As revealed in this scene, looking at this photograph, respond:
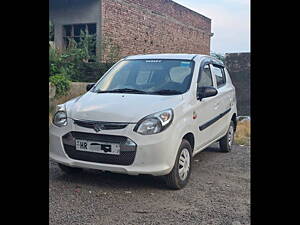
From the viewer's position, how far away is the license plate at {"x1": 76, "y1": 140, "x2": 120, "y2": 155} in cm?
385

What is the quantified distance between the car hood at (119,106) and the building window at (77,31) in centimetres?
871

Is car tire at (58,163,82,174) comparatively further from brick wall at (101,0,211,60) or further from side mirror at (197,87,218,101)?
brick wall at (101,0,211,60)

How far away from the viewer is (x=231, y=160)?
586cm

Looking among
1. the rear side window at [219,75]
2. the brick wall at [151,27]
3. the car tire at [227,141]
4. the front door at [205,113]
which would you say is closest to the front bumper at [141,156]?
the front door at [205,113]

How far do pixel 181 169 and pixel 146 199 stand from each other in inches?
25.4

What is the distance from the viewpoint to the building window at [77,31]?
42.4 ft

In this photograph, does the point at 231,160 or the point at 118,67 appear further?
the point at 231,160

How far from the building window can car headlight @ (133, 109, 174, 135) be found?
933cm

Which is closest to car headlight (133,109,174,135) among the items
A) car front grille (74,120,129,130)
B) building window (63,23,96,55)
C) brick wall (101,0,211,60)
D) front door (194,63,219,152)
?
car front grille (74,120,129,130)

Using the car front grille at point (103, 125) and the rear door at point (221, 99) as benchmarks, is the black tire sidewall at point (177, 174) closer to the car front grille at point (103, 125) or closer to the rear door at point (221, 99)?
the car front grille at point (103, 125)

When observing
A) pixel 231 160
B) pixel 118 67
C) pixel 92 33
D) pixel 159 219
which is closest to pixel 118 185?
pixel 159 219
